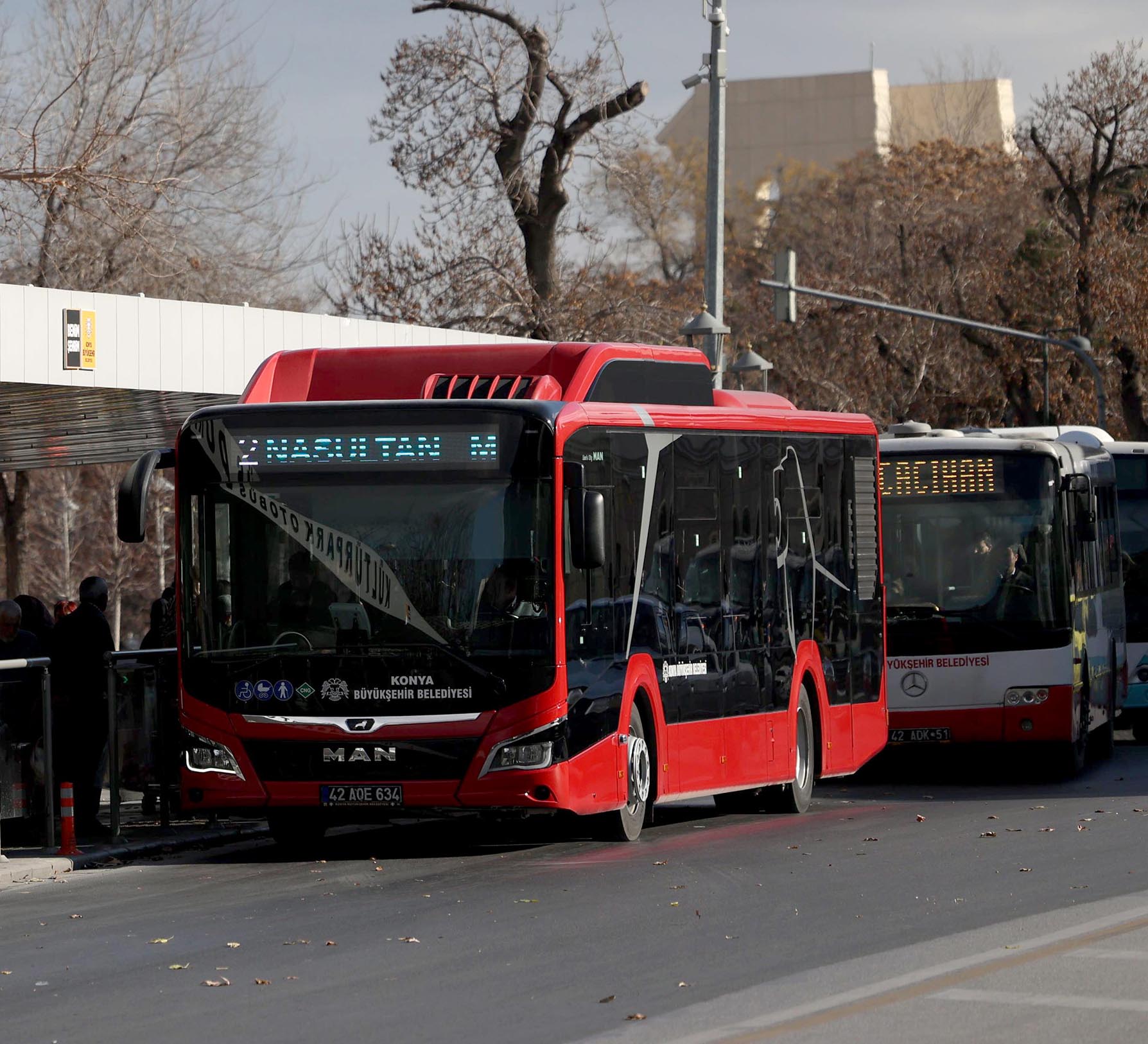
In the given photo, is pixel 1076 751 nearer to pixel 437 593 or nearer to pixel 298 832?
pixel 298 832

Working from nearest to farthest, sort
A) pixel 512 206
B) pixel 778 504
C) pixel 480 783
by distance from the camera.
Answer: pixel 480 783 → pixel 778 504 → pixel 512 206

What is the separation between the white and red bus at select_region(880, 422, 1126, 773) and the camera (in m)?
18.4

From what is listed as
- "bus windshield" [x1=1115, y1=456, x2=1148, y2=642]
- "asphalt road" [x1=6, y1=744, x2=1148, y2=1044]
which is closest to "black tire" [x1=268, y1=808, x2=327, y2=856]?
"asphalt road" [x1=6, y1=744, x2=1148, y2=1044]

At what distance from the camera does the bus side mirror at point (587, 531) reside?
1288cm

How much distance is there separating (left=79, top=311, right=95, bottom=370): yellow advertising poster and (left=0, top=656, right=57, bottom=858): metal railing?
187 inches

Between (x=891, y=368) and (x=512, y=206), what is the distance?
53.1ft

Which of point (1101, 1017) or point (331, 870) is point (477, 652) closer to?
point (331, 870)

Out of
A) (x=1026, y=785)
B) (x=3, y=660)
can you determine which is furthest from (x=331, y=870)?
(x=1026, y=785)

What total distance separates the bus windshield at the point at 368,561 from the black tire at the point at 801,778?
3.82m

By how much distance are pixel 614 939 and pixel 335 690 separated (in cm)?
403

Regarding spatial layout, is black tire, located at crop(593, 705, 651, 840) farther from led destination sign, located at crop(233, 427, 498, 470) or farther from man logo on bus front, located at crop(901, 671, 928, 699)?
man logo on bus front, located at crop(901, 671, 928, 699)

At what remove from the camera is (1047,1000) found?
7.92m

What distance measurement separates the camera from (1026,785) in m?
18.5

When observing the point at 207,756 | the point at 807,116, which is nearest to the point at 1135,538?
the point at 207,756
